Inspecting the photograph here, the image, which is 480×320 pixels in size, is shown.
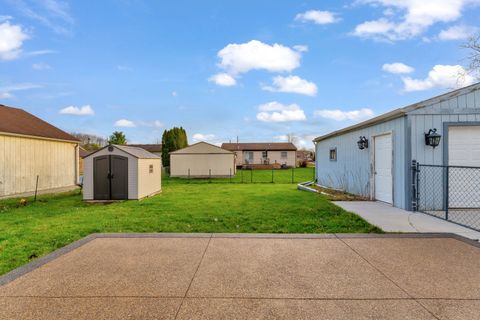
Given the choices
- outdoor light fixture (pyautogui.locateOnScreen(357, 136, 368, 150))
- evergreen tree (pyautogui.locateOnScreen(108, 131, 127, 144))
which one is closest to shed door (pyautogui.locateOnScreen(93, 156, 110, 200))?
outdoor light fixture (pyautogui.locateOnScreen(357, 136, 368, 150))

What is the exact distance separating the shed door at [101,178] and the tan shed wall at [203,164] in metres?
16.9

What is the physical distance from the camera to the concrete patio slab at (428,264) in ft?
10.5

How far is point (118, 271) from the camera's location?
3754 millimetres

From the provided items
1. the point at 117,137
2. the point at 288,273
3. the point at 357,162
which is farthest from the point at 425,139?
the point at 117,137

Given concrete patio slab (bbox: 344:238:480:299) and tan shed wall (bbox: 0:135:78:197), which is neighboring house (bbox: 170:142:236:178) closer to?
tan shed wall (bbox: 0:135:78:197)

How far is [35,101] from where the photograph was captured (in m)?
19.5

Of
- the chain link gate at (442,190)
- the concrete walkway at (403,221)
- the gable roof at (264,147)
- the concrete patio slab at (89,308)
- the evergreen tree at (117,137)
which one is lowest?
the concrete patio slab at (89,308)

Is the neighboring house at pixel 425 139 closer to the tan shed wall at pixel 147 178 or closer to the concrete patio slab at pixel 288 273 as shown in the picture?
the concrete patio slab at pixel 288 273

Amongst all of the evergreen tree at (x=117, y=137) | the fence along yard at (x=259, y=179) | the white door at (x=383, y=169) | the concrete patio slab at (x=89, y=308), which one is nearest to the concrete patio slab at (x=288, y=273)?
the concrete patio slab at (x=89, y=308)

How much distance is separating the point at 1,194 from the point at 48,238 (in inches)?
361

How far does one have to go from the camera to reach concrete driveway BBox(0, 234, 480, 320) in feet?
9.04

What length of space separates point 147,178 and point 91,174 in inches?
81.8

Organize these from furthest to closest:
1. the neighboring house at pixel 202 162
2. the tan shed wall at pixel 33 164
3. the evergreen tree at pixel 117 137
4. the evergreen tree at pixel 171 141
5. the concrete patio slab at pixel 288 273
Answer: the evergreen tree at pixel 117 137 < the evergreen tree at pixel 171 141 < the neighboring house at pixel 202 162 < the tan shed wall at pixel 33 164 < the concrete patio slab at pixel 288 273

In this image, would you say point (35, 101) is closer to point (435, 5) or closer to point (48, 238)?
point (48, 238)
